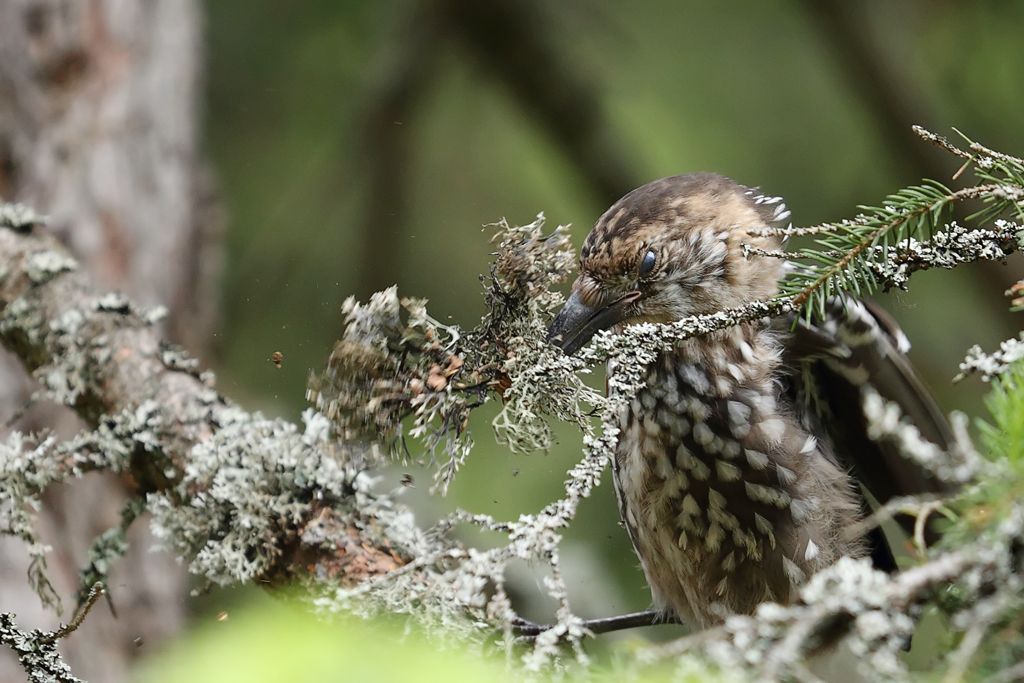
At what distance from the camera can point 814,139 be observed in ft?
15.0

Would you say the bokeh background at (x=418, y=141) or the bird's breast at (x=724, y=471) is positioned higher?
the bokeh background at (x=418, y=141)

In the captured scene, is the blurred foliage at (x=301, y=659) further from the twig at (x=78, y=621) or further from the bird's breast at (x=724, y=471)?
the bird's breast at (x=724, y=471)

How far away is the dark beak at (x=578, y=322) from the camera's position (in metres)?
2.04

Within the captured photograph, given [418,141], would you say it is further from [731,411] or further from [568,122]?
[731,411]

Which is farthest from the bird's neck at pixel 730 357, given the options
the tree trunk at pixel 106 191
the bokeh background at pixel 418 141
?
the tree trunk at pixel 106 191

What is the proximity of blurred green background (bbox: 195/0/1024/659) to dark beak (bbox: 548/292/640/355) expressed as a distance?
1286 mm

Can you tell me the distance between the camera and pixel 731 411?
2332 mm

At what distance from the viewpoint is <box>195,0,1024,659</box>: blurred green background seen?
3.81 meters

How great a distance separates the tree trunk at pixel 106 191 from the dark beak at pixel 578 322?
1.87 meters

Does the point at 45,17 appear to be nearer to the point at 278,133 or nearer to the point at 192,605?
the point at 278,133

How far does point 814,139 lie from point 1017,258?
3.65ft

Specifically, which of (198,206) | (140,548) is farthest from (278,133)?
(140,548)

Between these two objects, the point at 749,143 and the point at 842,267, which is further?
the point at 749,143

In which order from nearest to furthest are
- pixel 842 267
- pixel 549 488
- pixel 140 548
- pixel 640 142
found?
pixel 842 267, pixel 549 488, pixel 140 548, pixel 640 142
